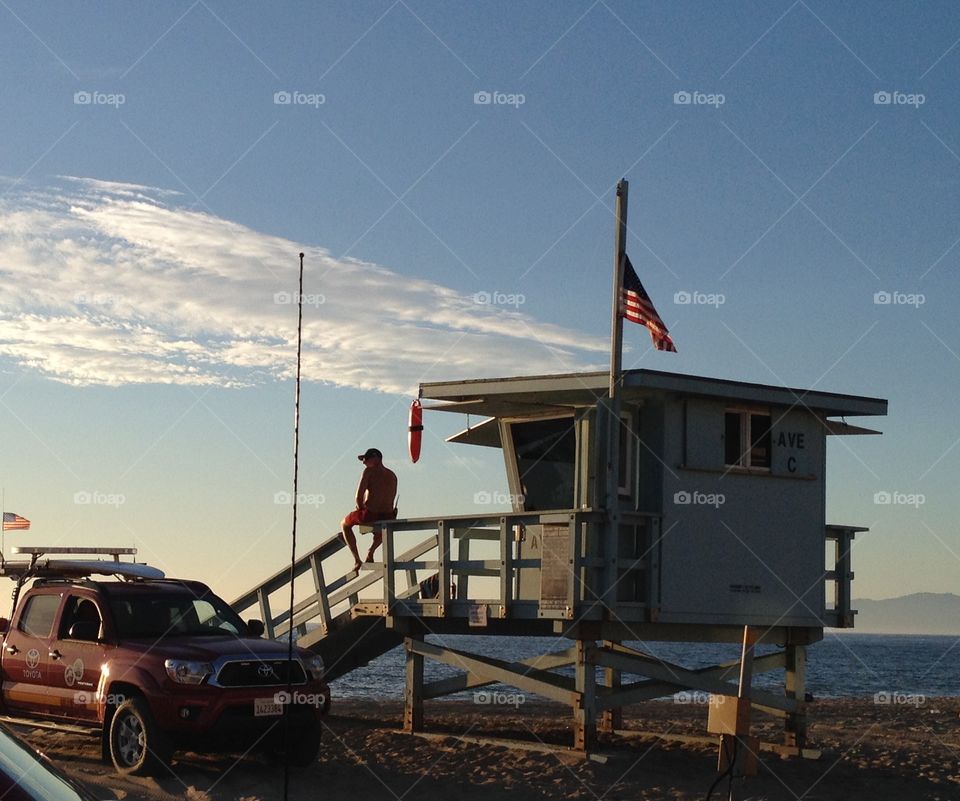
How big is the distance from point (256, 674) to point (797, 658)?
764 cm

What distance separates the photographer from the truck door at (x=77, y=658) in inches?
611

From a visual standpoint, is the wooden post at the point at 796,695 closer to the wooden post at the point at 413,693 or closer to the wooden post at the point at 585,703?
the wooden post at the point at 585,703

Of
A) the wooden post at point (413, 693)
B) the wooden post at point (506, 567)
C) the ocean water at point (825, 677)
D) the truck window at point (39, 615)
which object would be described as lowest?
the ocean water at point (825, 677)

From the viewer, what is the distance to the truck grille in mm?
14875

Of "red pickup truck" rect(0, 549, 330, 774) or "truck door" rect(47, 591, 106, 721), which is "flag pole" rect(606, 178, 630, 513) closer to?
"red pickup truck" rect(0, 549, 330, 774)

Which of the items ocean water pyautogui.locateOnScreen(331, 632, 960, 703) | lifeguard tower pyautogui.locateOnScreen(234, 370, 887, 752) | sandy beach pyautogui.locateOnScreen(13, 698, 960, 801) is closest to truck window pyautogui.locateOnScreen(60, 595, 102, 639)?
sandy beach pyautogui.locateOnScreen(13, 698, 960, 801)

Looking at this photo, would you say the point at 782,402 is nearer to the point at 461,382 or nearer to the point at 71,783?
the point at 461,382

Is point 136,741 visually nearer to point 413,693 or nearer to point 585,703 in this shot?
point 585,703

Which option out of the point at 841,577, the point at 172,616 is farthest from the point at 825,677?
the point at 172,616

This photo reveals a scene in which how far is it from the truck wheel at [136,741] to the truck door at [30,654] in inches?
48.4

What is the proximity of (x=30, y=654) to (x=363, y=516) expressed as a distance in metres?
4.77

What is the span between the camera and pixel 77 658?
1576cm

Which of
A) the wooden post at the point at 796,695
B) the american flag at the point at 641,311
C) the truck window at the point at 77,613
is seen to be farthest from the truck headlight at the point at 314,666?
the wooden post at the point at 796,695

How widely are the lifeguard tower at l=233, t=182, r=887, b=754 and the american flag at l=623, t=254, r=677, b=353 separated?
0.12 ft
